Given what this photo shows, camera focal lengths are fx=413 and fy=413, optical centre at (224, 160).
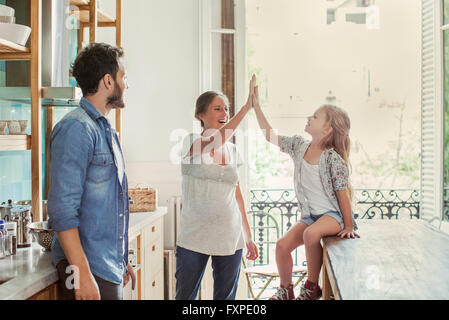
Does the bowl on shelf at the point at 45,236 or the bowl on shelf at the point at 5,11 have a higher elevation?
the bowl on shelf at the point at 5,11

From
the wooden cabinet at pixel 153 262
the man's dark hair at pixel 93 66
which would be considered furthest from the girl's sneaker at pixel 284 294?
the man's dark hair at pixel 93 66

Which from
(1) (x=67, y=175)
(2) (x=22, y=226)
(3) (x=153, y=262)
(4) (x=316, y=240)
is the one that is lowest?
(3) (x=153, y=262)

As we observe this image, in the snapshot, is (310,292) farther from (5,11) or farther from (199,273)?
(5,11)

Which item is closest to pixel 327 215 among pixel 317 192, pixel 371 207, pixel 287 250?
pixel 317 192

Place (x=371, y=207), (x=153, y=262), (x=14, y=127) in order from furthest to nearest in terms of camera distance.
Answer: (x=371, y=207) < (x=153, y=262) < (x=14, y=127)

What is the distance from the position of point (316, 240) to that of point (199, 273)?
2.02 ft

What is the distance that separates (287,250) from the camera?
208cm

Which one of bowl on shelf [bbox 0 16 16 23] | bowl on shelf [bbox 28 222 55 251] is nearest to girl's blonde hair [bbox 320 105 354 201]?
bowl on shelf [bbox 28 222 55 251]

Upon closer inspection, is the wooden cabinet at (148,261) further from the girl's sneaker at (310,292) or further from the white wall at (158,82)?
the girl's sneaker at (310,292)

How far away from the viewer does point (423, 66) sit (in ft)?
10.3

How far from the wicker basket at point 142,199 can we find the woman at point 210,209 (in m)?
0.62

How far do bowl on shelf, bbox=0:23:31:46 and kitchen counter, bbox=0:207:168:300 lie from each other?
90 centimetres

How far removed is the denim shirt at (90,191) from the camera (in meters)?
1.25

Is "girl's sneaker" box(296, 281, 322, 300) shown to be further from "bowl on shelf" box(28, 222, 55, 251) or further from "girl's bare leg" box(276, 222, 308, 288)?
"bowl on shelf" box(28, 222, 55, 251)
